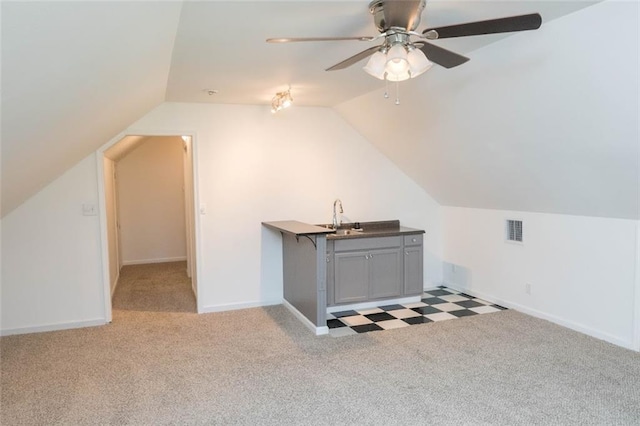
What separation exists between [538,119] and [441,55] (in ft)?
4.12

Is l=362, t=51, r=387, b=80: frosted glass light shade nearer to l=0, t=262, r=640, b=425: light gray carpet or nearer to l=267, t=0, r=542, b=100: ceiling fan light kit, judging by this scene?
l=267, t=0, r=542, b=100: ceiling fan light kit

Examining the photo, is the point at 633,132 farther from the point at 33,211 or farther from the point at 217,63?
the point at 33,211

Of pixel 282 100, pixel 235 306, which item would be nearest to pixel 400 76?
pixel 282 100

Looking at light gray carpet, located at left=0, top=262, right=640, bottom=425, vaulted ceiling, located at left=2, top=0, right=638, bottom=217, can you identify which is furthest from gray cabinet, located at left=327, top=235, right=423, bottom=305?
vaulted ceiling, located at left=2, top=0, right=638, bottom=217

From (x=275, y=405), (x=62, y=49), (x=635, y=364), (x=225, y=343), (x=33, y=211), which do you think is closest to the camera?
(x=62, y=49)

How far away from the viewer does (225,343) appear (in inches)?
146

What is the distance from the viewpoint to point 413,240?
475cm

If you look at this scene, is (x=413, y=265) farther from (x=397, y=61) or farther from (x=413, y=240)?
(x=397, y=61)

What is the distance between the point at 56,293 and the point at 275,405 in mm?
2766

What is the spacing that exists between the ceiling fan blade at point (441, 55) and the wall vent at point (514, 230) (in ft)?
8.55

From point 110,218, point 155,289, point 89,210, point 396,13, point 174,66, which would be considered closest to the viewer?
point 396,13

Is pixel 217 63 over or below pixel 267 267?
over

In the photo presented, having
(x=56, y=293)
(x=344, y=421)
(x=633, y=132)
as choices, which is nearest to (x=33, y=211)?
(x=56, y=293)

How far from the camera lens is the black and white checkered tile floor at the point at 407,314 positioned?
4.05m
